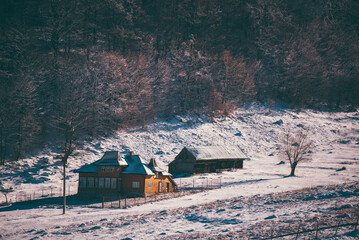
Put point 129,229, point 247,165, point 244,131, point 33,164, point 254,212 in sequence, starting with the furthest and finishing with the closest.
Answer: point 244,131, point 247,165, point 33,164, point 254,212, point 129,229

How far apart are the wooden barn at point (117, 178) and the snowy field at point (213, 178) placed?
12.6 feet

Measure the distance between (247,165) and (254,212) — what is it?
3845 cm

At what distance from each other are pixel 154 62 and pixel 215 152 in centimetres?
3564

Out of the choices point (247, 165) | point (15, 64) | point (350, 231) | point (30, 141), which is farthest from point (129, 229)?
point (15, 64)

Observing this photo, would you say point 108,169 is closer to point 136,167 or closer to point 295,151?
point 136,167

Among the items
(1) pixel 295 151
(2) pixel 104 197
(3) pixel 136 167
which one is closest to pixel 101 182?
(2) pixel 104 197

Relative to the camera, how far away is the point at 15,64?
71000 mm

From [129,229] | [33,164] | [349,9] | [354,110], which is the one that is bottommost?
[129,229]

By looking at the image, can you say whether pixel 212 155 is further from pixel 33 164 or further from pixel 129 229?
pixel 129 229

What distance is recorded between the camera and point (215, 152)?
212 feet

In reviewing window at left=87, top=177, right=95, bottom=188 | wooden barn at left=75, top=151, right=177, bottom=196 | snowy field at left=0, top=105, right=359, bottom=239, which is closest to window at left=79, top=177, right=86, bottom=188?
wooden barn at left=75, top=151, right=177, bottom=196

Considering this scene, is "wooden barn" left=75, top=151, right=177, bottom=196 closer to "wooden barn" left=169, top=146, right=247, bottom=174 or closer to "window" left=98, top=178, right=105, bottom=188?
"window" left=98, top=178, right=105, bottom=188

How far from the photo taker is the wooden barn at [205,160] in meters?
60.8

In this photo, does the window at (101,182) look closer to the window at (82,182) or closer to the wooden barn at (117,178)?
the wooden barn at (117,178)
